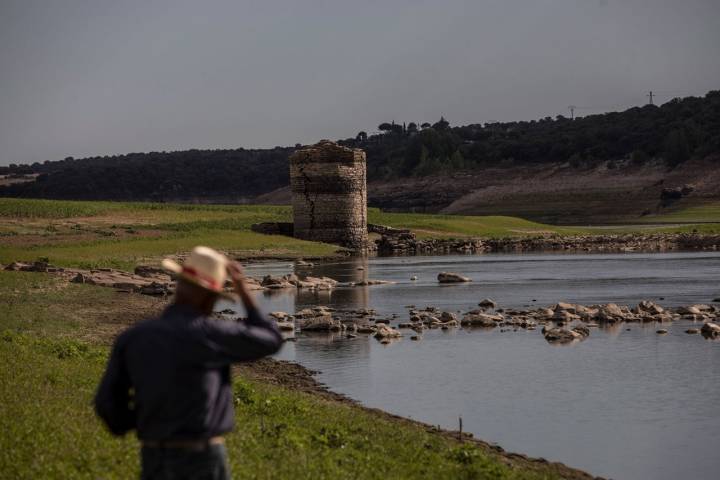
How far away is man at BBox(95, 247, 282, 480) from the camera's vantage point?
7.62 m

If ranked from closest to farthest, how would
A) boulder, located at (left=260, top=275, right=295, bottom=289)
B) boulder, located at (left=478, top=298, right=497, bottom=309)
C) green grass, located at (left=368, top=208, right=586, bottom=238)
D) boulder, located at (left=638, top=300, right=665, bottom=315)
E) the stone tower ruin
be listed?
boulder, located at (left=638, top=300, right=665, bottom=315) → boulder, located at (left=478, top=298, right=497, bottom=309) → boulder, located at (left=260, top=275, right=295, bottom=289) → the stone tower ruin → green grass, located at (left=368, top=208, right=586, bottom=238)

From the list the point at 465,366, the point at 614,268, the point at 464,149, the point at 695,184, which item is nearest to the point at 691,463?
the point at 465,366

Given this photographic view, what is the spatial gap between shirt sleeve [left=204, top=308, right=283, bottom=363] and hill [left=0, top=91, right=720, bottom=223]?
350ft

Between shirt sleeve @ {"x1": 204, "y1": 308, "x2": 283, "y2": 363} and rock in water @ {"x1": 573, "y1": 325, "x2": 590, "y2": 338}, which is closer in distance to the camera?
shirt sleeve @ {"x1": 204, "y1": 308, "x2": 283, "y2": 363}

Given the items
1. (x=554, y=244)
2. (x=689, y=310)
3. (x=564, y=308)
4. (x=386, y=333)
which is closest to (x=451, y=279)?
(x=564, y=308)

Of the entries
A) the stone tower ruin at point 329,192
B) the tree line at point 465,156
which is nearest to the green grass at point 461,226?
the stone tower ruin at point 329,192

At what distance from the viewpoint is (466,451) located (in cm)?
1397

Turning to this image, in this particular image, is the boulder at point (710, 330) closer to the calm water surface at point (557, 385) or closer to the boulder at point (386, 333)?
the calm water surface at point (557, 385)

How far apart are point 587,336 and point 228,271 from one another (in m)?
20.7

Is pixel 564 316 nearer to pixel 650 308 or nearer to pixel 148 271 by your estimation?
pixel 650 308

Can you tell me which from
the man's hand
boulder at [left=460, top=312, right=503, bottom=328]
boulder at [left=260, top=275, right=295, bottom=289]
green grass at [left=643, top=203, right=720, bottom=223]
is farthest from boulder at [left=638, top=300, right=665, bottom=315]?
green grass at [left=643, top=203, right=720, bottom=223]

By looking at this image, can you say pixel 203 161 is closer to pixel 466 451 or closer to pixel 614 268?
pixel 614 268

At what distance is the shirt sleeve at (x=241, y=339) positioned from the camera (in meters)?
7.65

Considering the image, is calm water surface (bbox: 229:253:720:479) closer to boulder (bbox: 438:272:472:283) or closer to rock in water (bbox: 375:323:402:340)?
rock in water (bbox: 375:323:402:340)
